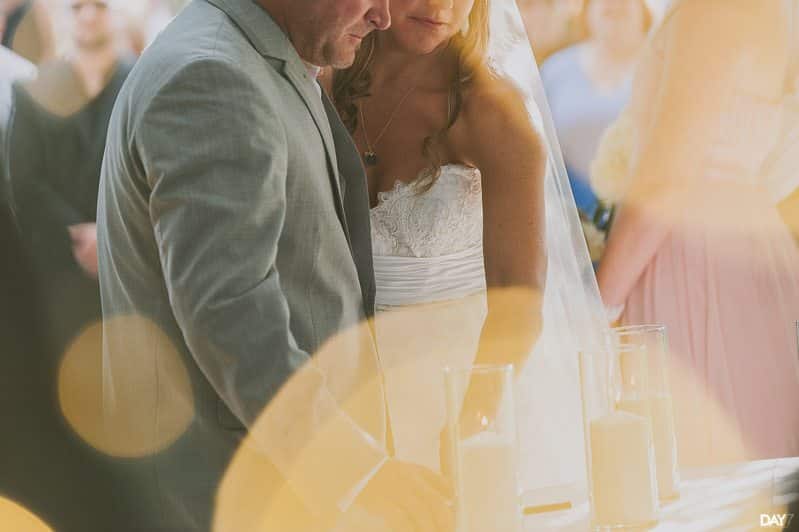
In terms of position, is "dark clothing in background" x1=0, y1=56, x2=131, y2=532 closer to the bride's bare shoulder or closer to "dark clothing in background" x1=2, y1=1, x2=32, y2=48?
"dark clothing in background" x1=2, y1=1, x2=32, y2=48

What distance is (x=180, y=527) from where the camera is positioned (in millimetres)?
1123

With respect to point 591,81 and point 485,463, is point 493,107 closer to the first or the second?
point 591,81

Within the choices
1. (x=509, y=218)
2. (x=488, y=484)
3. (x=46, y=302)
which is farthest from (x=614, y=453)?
(x=46, y=302)

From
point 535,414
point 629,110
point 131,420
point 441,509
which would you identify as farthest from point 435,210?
point 441,509

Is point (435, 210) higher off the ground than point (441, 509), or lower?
lower

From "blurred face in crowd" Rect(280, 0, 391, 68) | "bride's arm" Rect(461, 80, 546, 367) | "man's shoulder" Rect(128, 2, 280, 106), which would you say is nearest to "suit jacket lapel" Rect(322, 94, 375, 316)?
"blurred face in crowd" Rect(280, 0, 391, 68)

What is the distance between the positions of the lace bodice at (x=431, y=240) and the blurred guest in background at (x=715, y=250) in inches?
19.5

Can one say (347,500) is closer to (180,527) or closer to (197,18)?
(180,527)

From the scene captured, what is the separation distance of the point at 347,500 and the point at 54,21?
1576 mm

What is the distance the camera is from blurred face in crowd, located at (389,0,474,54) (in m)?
1.78

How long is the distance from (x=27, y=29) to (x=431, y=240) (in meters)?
1.01

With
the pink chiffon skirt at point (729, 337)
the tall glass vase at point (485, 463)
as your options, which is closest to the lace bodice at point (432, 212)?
the pink chiffon skirt at point (729, 337)

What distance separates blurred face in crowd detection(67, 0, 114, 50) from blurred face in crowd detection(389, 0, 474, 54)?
27.6 inches

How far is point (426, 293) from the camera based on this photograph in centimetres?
188
